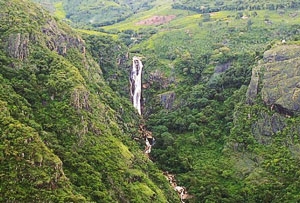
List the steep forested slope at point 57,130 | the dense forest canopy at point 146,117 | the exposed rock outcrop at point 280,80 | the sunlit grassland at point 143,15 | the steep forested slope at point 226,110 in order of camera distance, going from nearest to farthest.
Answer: the steep forested slope at point 57,130 → the dense forest canopy at point 146,117 → the steep forested slope at point 226,110 → the exposed rock outcrop at point 280,80 → the sunlit grassland at point 143,15

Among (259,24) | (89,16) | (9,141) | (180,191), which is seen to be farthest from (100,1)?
(9,141)

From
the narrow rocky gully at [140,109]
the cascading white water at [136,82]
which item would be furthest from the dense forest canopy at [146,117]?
the cascading white water at [136,82]

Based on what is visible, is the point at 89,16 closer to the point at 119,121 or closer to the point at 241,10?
the point at 241,10

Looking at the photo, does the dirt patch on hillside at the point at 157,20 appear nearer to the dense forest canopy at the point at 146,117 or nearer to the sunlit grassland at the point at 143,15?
the sunlit grassland at the point at 143,15

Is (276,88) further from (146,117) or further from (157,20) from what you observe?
(157,20)

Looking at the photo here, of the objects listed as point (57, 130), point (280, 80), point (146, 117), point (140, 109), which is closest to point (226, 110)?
point (280, 80)

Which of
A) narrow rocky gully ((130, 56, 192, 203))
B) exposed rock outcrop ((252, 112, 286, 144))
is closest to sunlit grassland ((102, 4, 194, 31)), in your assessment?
narrow rocky gully ((130, 56, 192, 203))

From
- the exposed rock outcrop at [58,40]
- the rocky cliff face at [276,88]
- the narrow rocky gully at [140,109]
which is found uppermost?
the exposed rock outcrop at [58,40]
